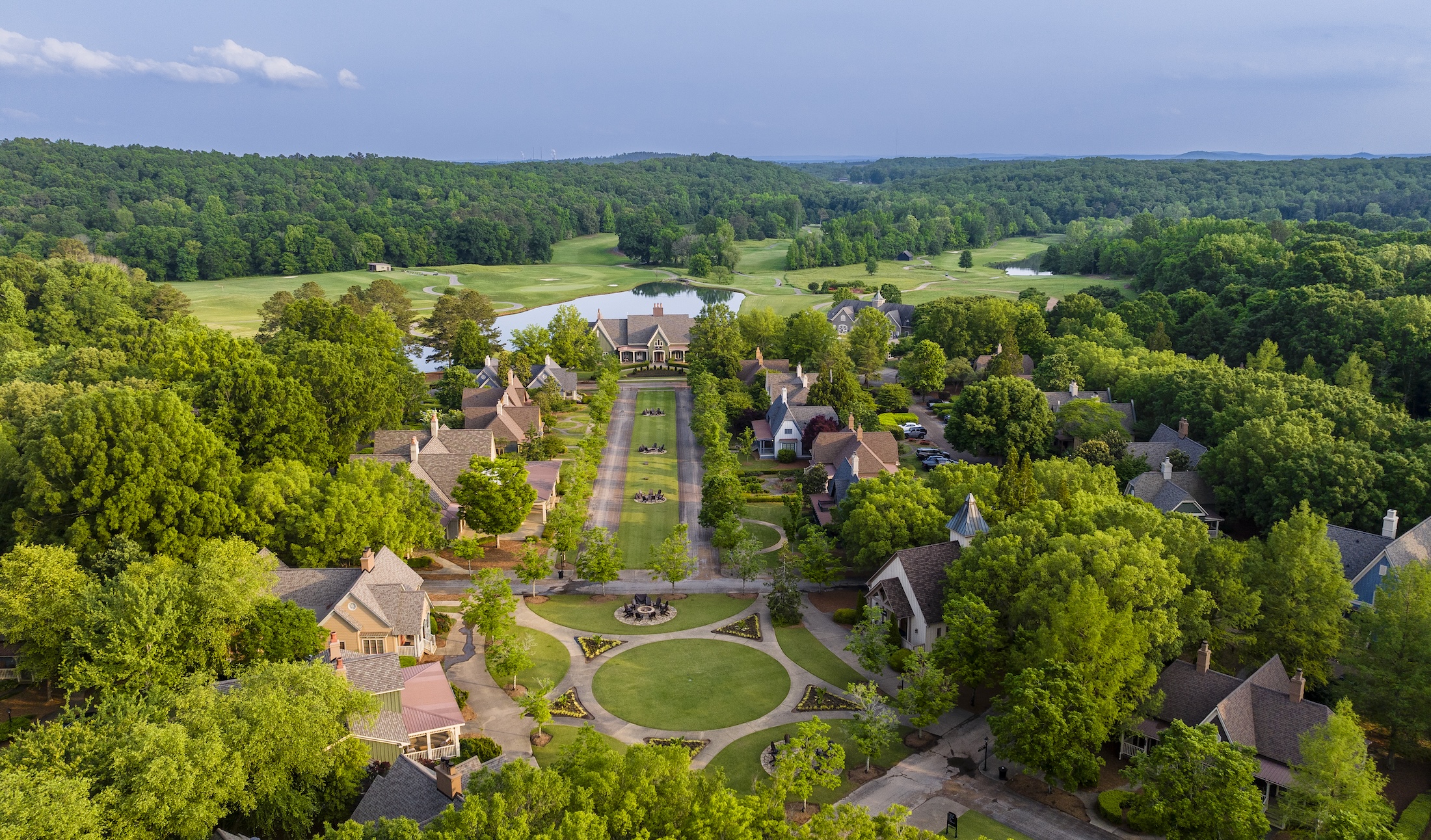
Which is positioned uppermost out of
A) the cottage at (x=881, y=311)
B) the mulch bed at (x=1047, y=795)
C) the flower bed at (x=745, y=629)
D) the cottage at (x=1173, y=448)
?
the cottage at (x=881, y=311)

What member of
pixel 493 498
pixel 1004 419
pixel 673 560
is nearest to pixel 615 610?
pixel 673 560

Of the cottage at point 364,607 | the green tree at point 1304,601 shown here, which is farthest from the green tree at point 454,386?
the green tree at point 1304,601

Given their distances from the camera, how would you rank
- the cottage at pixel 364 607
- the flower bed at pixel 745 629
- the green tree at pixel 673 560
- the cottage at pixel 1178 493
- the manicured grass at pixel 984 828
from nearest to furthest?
1. the manicured grass at pixel 984 828
2. the cottage at pixel 364 607
3. the flower bed at pixel 745 629
4. the green tree at pixel 673 560
5. the cottage at pixel 1178 493

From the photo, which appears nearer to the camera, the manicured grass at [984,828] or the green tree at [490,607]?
the manicured grass at [984,828]

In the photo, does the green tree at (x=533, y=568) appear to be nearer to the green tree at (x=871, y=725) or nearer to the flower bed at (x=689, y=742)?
the flower bed at (x=689, y=742)

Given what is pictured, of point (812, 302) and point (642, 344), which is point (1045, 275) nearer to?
point (812, 302)

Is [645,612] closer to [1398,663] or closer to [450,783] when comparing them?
[450,783]

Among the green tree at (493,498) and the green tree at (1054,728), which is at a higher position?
the green tree at (493,498)
